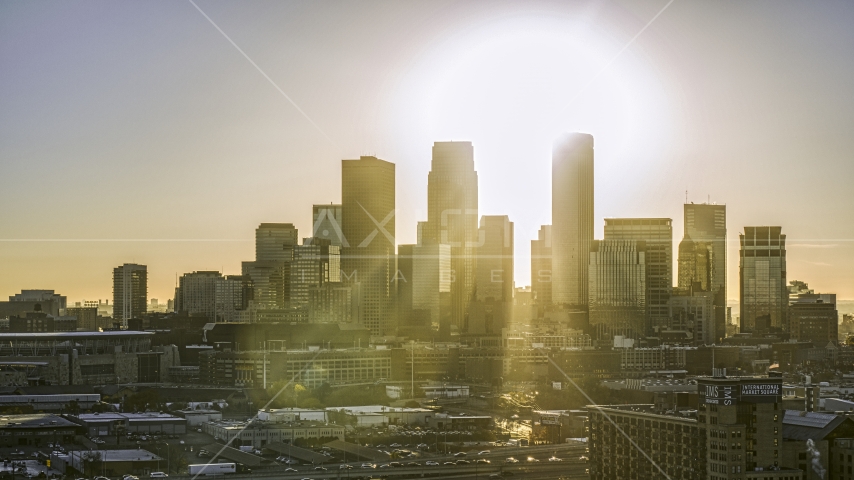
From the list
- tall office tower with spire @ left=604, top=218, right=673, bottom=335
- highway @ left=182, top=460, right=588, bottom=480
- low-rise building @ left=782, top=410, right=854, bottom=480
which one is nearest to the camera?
low-rise building @ left=782, top=410, right=854, bottom=480

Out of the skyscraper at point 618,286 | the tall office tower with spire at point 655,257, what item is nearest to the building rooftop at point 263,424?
the skyscraper at point 618,286

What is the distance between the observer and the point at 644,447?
95.2ft

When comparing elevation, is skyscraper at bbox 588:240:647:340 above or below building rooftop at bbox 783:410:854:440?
above

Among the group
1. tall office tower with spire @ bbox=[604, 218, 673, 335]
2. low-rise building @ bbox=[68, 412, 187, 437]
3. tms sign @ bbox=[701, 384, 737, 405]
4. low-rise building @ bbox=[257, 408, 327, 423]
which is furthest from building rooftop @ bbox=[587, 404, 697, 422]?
tall office tower with spire @ bbox=[604, 218, 673, 335]

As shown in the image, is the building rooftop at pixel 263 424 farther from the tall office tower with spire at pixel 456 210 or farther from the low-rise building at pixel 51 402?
the tall office tower with spire at pixel 456 210

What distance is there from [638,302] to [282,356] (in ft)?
113

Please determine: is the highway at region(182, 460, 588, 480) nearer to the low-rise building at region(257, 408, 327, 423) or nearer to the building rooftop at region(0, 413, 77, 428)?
the building rooftop at region(0, 413, 77, 428)

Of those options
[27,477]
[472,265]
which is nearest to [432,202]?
[472,265]

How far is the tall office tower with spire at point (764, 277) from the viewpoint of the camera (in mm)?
86438

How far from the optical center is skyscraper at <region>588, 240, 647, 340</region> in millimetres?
86875

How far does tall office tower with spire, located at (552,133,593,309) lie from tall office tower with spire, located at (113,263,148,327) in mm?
30581

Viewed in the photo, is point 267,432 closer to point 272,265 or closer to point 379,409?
point 379,409

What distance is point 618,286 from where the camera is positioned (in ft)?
294

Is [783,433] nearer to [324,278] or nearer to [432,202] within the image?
[324,278]
